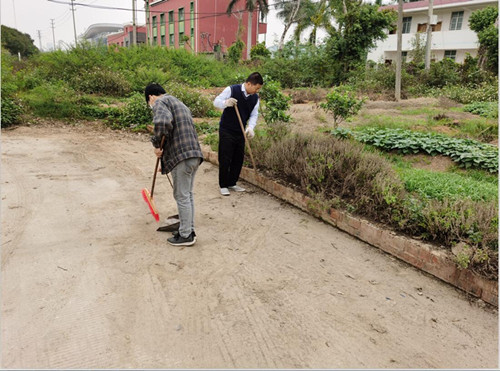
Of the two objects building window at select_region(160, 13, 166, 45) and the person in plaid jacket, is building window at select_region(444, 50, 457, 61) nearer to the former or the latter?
building window at select_region(160, 13, 166, 45)

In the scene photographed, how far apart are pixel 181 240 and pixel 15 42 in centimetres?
5376

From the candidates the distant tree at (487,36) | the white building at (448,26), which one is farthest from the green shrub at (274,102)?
the white building at (448,26)

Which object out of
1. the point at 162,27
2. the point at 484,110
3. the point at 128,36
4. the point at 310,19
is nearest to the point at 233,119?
the point at 484,110

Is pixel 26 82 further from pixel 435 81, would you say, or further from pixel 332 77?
pixel 435 81

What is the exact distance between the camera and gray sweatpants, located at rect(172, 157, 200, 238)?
3.64 m

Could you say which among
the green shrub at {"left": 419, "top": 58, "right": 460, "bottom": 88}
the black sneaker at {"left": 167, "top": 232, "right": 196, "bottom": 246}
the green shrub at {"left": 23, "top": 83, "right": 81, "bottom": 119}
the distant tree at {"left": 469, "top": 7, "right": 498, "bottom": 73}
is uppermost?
the distant tree at {"left": 469, "top": 7, "right": 498, "bottom": 73}

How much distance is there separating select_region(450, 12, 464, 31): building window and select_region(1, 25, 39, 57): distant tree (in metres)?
45.1

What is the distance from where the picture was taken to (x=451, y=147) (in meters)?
6.16

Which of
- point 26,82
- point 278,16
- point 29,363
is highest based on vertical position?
point 278,16

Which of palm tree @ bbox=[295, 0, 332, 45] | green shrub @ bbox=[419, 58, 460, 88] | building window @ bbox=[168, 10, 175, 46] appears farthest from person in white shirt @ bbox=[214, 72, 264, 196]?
building window @ bbox=[168, 10, 175, 46]

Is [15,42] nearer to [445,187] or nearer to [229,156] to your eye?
[229,156]

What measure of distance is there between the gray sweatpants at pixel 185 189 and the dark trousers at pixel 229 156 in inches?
60.2

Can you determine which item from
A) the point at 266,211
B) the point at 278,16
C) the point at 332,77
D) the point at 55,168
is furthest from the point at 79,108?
the point at 278,16

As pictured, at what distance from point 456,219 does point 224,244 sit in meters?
2.30
